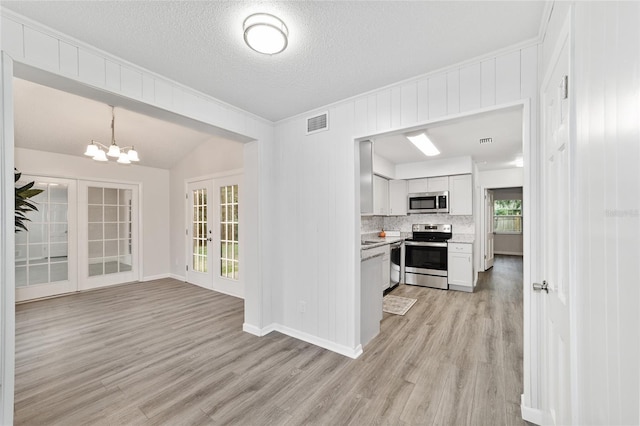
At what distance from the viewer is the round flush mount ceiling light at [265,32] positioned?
1.54 meters

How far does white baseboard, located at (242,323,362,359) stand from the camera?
2621 mm

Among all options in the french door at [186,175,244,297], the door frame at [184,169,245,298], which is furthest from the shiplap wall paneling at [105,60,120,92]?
the french door at [186,175,244,297]

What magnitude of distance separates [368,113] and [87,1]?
6.92ft

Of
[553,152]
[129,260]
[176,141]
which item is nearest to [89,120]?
[176,141]

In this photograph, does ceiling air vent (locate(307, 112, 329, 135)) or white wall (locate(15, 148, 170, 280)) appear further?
white wall (locate(15, 148, 170, 280))

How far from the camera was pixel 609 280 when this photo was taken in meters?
0.68

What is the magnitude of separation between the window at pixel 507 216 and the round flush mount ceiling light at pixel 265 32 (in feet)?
32.9

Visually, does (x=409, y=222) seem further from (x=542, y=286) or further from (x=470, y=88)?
(x=542, y=286)

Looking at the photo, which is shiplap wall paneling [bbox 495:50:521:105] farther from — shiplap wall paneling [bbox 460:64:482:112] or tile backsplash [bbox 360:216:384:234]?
tile backsplash [bbox 360:216:384:234]

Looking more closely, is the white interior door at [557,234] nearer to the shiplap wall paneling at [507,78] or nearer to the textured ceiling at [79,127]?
the shiplap wall paneling at [507,78]

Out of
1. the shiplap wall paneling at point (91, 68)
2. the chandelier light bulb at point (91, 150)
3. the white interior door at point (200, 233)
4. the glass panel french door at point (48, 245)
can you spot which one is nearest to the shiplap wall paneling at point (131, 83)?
the shiplap wall paneling at point (91, 68)

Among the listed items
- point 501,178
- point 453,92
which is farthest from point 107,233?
point 501,178

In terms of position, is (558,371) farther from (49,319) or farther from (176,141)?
(176,141)

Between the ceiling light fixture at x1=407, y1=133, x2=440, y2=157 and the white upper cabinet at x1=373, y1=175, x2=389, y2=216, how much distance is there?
102 cm
